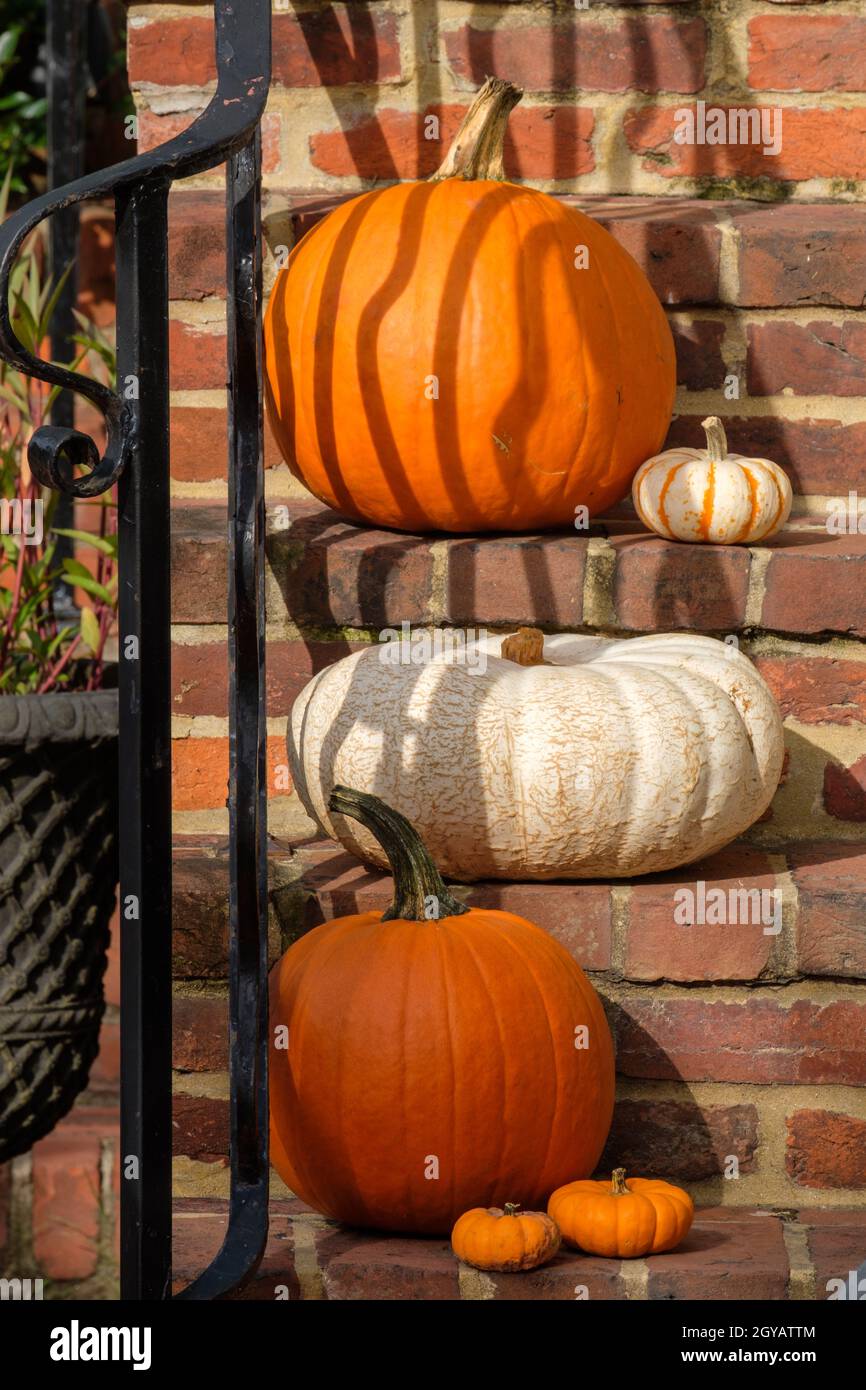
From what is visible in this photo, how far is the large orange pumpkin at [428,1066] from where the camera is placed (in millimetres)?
1419

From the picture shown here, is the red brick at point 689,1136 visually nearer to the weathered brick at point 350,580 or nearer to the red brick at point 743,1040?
the red brick at point 743,1040

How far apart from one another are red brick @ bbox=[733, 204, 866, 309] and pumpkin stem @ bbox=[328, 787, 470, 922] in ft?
3.28

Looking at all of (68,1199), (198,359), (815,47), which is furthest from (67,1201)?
(815,47)

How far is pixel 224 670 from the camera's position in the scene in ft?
6.27

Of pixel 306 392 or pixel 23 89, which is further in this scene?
pixel 23 89

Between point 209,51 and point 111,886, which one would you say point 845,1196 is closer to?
point 111,886

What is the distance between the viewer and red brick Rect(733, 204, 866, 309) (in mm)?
2062

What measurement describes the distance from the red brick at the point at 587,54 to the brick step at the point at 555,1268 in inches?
60.2

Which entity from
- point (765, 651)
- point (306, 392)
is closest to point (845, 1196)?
point (765, 651)

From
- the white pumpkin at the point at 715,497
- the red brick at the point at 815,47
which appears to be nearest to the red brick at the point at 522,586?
the white pumpkin at the point at 715,497

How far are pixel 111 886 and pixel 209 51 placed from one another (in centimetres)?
114

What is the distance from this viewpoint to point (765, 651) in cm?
188

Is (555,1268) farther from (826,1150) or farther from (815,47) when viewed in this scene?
(815,47)

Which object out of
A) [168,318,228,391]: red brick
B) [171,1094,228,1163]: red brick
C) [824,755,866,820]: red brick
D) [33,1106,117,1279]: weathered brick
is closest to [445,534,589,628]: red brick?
[824,755,866,820]: red brick
